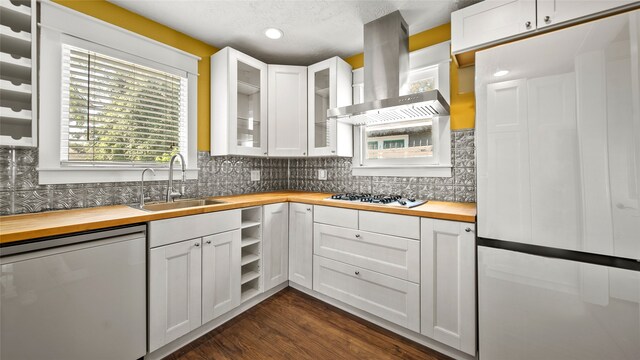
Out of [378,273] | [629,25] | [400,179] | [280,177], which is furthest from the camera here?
[280,177]

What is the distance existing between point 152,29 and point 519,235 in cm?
301

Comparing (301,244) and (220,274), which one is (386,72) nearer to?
(301,244)

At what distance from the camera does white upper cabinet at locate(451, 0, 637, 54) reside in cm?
127

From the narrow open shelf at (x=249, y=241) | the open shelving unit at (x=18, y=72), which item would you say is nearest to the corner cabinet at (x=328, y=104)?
the narrow open shelf at (x=249, y=241)

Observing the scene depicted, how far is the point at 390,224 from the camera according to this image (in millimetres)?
1775

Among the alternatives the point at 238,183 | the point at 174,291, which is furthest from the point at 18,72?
the point at 238,183

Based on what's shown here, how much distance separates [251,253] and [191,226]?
75cm

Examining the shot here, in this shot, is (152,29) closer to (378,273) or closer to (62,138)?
(62,138)

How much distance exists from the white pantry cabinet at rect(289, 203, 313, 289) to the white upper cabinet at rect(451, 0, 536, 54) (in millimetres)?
1677

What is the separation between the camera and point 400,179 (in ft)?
7.82

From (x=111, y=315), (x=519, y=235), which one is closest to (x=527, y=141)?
(x=519, y=235)

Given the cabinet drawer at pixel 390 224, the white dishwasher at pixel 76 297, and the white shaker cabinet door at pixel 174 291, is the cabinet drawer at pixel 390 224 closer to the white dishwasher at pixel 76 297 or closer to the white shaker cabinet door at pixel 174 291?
the white shaker cabinet door at pixel 174 291

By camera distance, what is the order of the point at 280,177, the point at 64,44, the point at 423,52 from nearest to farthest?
the point at 64,44, the point at 423,52, the point at 280,177

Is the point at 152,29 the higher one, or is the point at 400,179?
the point at 152,29
